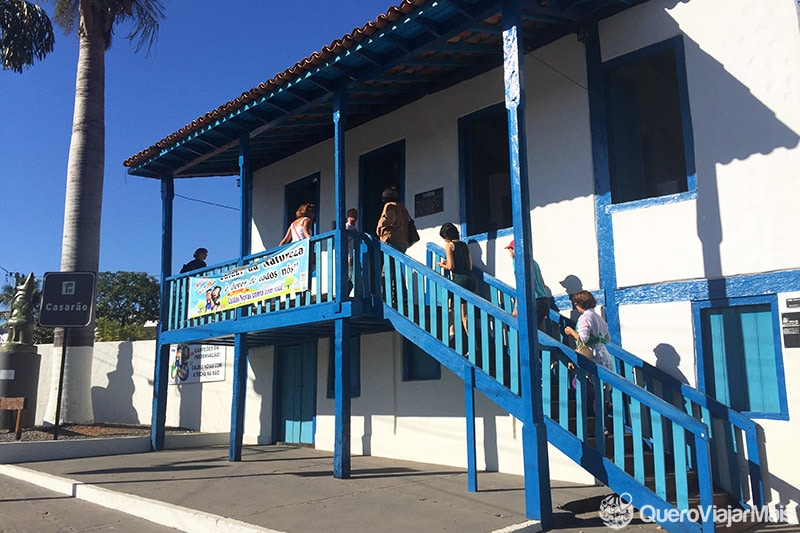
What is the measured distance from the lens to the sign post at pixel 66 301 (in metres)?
11.0

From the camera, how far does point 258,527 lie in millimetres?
5547

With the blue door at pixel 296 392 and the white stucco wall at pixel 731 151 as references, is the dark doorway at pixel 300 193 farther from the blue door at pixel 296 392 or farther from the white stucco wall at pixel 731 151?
the white stucco wall at pixel 731 151

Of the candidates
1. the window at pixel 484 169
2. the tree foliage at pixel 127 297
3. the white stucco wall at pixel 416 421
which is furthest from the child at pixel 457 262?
the tree foliage at pixel 127 297

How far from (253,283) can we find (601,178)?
4955mm

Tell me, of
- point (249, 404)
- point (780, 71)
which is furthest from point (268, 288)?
point (780, 71)

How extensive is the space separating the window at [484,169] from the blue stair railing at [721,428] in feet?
9.48

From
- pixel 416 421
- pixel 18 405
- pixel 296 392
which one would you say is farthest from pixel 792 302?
pixel 18 405

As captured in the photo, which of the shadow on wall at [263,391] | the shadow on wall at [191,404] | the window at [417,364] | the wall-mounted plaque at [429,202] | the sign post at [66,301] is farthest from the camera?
the shadow on wall at [191,404]

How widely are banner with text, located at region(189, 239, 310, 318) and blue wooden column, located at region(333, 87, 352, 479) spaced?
2.06 feet

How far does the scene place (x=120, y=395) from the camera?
648 inches

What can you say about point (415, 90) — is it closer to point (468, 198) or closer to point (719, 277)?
point (468, 198)

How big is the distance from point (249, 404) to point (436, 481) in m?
6.36

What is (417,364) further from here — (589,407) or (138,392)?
(138,392)

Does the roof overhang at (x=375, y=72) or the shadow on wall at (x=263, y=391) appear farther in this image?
the shadow on wall at (x=263, y=391)
